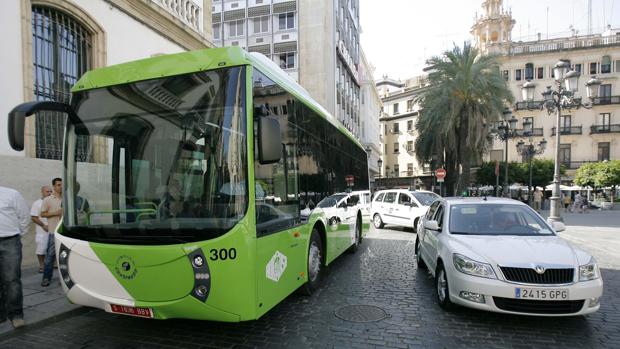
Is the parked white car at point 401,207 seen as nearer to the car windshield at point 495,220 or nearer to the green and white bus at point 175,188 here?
the car windshield at point 495,220

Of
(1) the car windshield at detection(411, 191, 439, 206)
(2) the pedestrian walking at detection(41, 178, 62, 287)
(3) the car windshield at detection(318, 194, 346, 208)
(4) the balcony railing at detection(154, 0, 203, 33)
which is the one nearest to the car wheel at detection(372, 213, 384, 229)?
(1) the car windshield at detection(411, 191, 439, 206)

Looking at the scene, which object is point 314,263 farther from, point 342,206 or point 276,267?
point 342,206

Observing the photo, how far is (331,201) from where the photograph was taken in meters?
7.09

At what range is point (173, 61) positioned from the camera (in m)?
4.10

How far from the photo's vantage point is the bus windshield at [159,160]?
12.3 feet

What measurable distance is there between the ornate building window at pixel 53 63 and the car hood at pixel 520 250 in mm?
8645

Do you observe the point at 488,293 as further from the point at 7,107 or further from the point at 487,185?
the point at 487,185

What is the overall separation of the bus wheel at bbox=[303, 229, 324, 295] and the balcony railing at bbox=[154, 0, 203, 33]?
9112 mm

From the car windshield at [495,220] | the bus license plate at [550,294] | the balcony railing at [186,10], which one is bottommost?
the bus license plate at [550,294]

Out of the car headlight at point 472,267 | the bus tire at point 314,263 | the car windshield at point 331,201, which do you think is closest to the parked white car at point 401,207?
the car windshield at point 331,201

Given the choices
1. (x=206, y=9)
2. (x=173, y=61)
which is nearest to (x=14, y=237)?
(x=173, y=61)

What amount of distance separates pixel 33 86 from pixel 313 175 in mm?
6546

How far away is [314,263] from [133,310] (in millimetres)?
2904

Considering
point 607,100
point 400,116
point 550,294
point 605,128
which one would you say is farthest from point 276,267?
point 400,116
